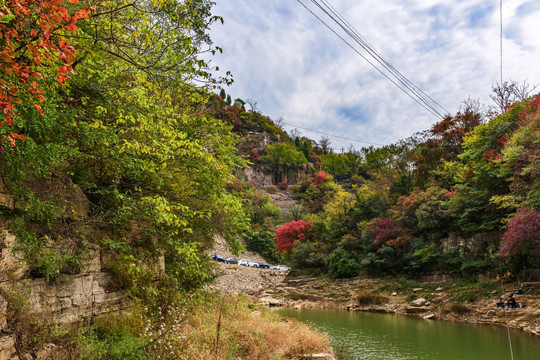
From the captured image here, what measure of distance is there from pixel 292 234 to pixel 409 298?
52.6ft

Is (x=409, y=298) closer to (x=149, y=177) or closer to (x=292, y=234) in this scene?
(x=292, y=234)

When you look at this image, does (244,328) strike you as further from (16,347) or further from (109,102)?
(109,102)

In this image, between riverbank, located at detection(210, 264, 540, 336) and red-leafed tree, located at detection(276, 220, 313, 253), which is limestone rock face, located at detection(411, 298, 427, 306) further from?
red-leafed tree, located at detection(276, 220, 313, 253)

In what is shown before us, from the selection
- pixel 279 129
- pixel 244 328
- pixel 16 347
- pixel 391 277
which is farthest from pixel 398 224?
pixel 279 129

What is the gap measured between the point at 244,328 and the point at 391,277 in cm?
1824

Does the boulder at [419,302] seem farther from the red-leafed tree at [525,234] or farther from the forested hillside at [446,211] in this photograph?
the red-leafed tree at [525,234]

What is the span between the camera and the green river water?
9469 mm

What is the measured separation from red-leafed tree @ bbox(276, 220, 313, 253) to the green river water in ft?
56.6

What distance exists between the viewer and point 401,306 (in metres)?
18.2

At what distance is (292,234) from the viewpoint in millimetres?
33562

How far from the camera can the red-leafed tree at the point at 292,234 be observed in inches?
1302

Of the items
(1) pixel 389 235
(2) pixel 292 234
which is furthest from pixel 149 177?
(2) pixel 292 234

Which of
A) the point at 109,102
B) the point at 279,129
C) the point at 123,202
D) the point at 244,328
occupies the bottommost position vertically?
the point at 244,328

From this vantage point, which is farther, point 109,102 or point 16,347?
point 109,102
